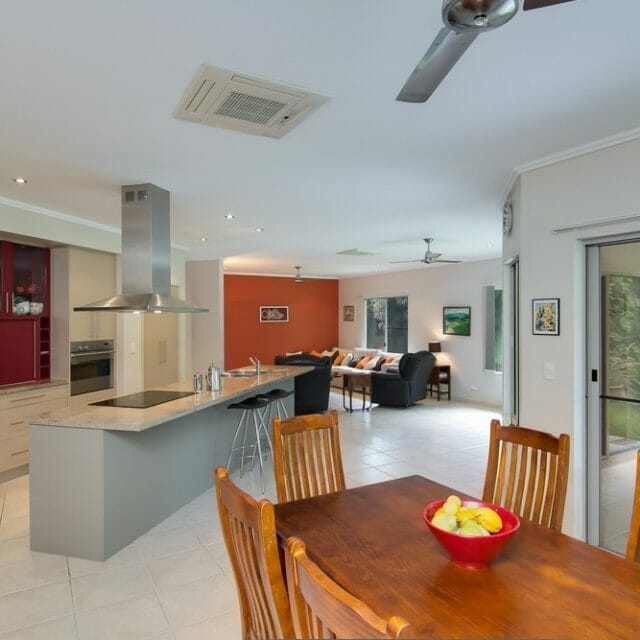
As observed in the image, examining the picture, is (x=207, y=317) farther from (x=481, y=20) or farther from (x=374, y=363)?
(x=481, y=20)

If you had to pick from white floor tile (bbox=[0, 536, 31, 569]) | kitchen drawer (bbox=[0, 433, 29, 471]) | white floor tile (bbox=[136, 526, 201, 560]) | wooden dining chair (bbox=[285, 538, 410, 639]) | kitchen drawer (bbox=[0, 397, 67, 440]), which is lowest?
white floor tile (bbox=[136, 526, 201, 560])

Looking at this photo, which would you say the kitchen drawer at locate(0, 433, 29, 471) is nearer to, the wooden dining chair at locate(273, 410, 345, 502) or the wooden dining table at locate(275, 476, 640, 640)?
the wooden dining chair at locate(273, 410, 345, 502)

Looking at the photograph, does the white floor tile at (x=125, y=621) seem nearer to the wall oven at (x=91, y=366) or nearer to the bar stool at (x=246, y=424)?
the bar stool at (x=246, y=424)

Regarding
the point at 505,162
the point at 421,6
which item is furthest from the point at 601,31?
the point at 505,162

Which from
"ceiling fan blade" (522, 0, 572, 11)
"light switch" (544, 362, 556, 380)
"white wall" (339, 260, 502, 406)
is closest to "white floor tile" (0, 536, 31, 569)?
"light switch" (544, 362, 556, 380)

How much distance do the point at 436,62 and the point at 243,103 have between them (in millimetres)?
1122

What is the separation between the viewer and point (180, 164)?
324cm

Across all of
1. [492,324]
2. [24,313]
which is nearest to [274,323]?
[492,324]

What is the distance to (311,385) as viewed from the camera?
7.12 meters

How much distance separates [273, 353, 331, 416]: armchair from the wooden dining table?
5.24 m

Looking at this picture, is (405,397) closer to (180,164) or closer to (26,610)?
(180,164)

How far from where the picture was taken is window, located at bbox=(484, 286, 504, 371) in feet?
26.9

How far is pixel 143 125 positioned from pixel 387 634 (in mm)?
2642

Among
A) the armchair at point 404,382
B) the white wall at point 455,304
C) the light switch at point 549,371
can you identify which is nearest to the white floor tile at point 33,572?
the light switch at point 549,371
